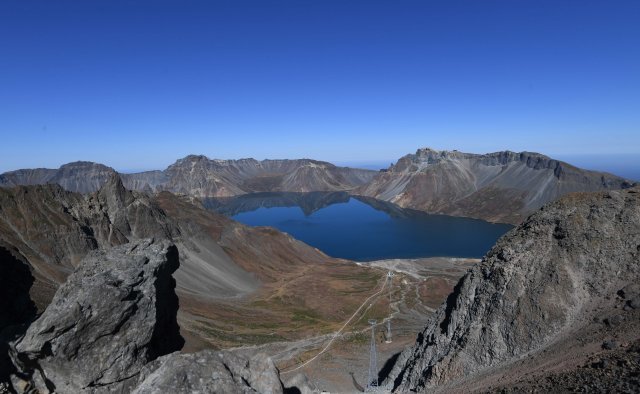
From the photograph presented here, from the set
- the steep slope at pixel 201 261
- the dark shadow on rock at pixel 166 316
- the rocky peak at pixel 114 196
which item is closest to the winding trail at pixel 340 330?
the steep slope at pixel 201 261

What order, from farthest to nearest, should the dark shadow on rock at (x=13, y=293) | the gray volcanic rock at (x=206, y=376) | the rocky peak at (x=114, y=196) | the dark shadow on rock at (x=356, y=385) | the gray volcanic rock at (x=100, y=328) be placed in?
the rocky peak at (x=114, y=196)
the dark shadow on rock at (x=356, y=385)
the dark shadow on rock at (x=13, y=293)
the gray volcanic rock at (x=100, y=328)
the gray volcanic rock at (x=206, y=376)

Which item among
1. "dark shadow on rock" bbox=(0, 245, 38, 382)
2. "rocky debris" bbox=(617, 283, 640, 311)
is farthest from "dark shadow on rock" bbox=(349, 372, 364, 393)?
"dark shadow on rock" bbox=(0, 245, 38, 382)

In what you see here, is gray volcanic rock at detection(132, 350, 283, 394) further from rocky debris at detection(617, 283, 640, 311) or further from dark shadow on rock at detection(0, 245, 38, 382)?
rocky debris at detection(617, 283, 640, 311)

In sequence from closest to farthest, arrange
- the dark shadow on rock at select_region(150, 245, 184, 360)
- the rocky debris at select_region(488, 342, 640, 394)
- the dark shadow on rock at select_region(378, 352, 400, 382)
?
the rocky debris at select_region(488, 342, 640, 394)
the dark shadow on rock at select_region(150, 245, 184, 360)
the dark shadow on rock at select_region(378, 352, 400, 382)

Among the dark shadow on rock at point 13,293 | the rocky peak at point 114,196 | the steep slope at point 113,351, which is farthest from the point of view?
the rocky peak at point 114,196

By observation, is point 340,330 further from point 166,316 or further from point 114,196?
point 114,196

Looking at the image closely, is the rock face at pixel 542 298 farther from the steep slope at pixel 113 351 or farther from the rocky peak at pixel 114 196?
the rocky peak at pixel 114 196
